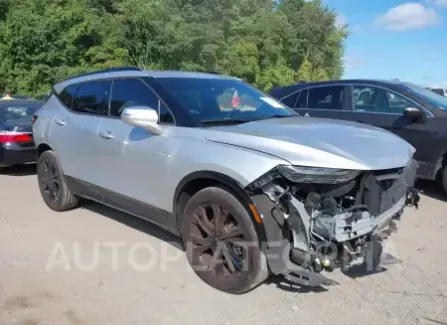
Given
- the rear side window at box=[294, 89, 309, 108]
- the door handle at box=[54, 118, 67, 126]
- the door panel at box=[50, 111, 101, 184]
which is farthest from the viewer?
the rear side window at box=[294, 89, 309, 108]

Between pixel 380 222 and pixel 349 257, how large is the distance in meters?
0.40

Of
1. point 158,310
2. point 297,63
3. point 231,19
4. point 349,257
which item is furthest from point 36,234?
point 297,63

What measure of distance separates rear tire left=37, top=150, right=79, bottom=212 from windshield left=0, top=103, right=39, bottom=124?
303 centimetres

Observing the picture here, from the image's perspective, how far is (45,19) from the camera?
31375 millimetres

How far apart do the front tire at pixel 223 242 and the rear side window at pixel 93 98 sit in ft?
5.93

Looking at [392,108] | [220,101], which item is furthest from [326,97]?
[220,101]

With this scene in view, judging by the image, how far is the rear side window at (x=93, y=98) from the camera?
4959mm

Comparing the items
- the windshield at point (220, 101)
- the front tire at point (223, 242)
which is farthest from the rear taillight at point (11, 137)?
the front tire at point (223, 242)

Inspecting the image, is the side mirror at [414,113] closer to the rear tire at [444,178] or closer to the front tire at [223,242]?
the rear tire at [444,178]

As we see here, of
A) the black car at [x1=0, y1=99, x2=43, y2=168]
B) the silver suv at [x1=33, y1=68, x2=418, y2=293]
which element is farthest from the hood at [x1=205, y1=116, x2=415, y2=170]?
the black car at [x1=0, y1=99, x2=43, y2=168]

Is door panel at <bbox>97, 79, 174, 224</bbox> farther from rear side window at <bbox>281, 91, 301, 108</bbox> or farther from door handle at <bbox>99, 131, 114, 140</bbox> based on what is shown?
rear side window at <bbox>281, 91, 301, 108</bbox>

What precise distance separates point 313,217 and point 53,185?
148 inches

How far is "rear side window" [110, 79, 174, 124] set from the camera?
4.11 meters

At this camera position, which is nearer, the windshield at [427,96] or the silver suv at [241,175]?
the silver suv at [241,175]
